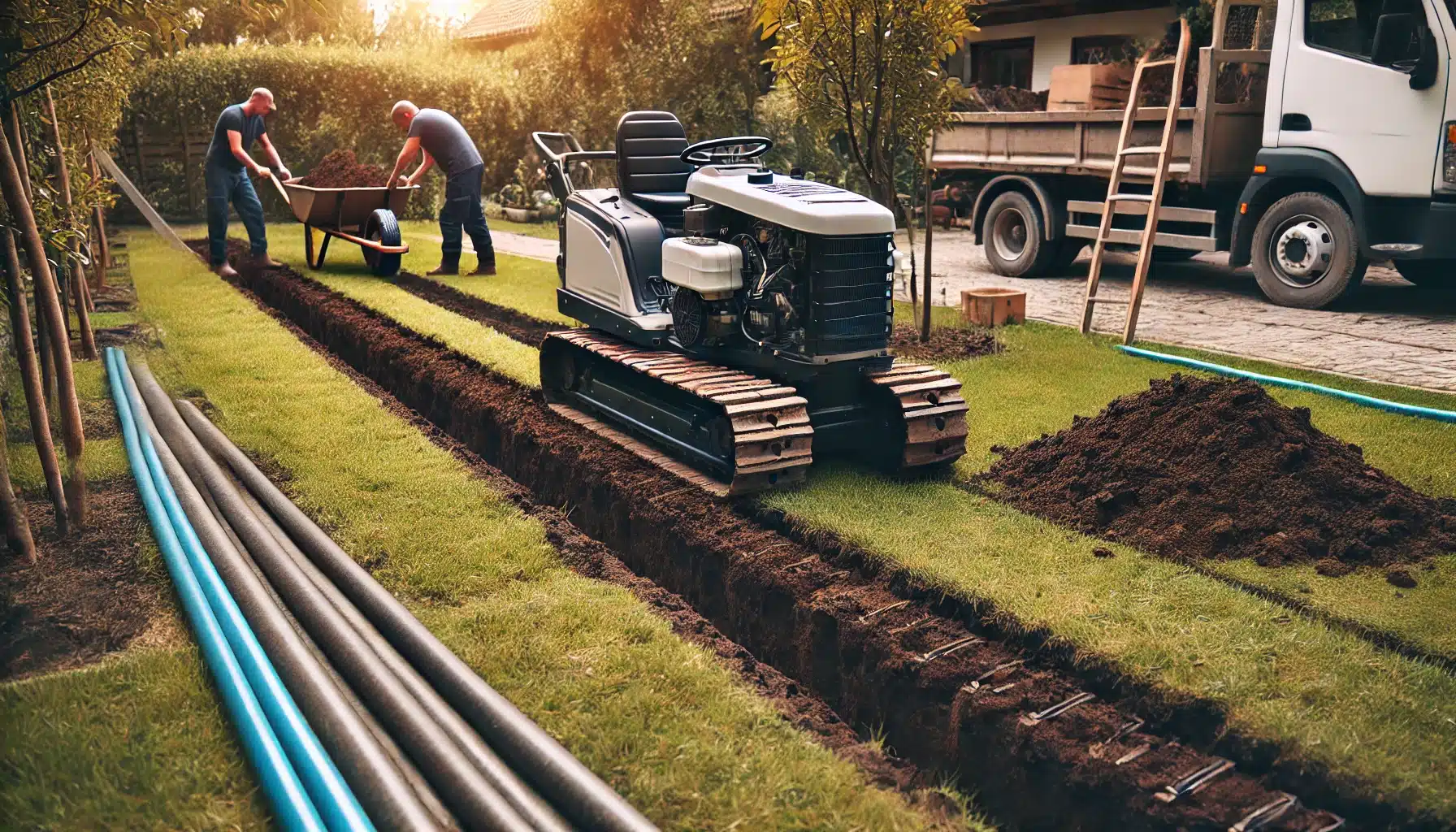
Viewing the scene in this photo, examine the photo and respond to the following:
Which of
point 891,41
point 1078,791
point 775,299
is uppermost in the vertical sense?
point 891,41

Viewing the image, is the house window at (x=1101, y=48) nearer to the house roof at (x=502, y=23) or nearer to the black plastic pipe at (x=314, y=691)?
the black plastic pipe at (x=314, y=691)

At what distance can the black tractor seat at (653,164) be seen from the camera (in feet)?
22.9

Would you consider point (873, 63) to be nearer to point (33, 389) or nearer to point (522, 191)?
point (33, 389)

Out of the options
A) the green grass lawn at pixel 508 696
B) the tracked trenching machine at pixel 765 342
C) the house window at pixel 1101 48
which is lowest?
the green grass lawn at pixel 508 696

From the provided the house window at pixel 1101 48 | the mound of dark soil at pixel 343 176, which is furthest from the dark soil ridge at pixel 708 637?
the house window at pixel 1101 48

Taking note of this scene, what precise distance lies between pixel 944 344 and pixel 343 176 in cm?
841

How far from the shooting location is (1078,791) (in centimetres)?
337

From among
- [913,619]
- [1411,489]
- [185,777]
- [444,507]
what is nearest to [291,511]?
[444,507]

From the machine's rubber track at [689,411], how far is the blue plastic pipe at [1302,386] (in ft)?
12.0

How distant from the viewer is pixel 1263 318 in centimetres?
1005

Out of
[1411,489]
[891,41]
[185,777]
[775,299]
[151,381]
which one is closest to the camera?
[185,777]

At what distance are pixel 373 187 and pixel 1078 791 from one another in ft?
38.0

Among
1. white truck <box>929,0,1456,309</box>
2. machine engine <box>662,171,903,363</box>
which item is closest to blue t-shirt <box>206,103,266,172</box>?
white truck <box>929,0,1456,309</box>

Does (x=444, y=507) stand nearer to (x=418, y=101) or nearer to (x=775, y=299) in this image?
(x=775, y=299)
